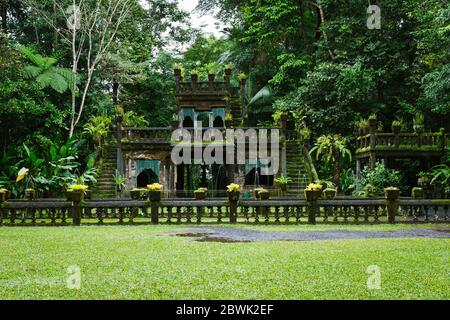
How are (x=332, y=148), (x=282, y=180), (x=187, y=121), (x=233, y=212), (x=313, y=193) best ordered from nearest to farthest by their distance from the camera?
(x=313, y=193)
(x=233, y=212)
(x=332, y=148)
(x=282, y=180)
(x=187, y=121)

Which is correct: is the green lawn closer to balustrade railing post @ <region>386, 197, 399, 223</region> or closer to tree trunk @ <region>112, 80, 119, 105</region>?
balustrade railing post @ <region>386, 197, 399, 223</region>

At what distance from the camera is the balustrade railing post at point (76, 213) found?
1575cm

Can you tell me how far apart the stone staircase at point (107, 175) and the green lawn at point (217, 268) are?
14.3m

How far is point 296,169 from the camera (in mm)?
28000

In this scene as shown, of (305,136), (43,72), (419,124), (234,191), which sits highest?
(43,72)

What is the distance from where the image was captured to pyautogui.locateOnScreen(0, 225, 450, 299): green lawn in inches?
251

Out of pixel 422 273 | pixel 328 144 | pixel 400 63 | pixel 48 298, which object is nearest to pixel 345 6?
pixel 400 63

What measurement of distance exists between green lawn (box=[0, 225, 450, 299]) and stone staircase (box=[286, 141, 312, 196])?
1513cm

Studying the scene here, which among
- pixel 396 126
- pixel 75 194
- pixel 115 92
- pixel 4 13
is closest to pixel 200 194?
pixel 75 194

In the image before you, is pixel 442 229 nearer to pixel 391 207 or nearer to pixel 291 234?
pixel 391 207

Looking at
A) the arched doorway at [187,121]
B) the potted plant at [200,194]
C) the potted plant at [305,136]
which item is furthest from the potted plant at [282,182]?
the potted plant at [200,194]

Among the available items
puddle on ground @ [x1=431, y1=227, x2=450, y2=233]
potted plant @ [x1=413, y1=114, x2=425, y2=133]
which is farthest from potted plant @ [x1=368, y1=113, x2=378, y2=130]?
puddle on ground @ [x1=431, y1=227, x2=450, y2=233]

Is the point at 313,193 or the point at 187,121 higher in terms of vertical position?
the point at 187,121

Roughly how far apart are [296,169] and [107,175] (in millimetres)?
9996
